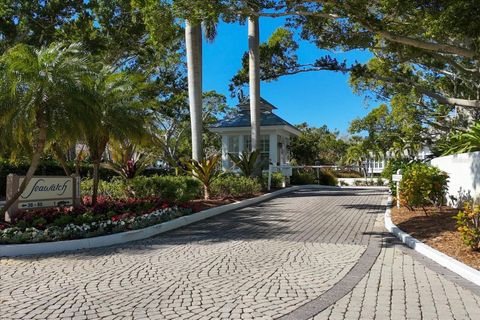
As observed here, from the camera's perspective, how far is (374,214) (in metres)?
13.0

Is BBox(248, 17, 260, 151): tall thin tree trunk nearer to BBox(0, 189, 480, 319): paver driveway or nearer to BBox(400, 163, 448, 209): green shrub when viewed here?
BBox(400, 163, 448, 209): green shrub

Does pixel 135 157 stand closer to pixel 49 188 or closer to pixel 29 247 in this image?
pixel 49 188

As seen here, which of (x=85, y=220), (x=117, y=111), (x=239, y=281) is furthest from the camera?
(x=117, y=111)

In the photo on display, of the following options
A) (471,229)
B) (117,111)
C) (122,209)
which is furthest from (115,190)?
(471,229)

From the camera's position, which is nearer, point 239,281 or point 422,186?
point 239,281

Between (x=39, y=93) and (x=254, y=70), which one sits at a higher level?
(x=254, y=70)

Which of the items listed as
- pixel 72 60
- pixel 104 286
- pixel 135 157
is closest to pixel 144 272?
pixel 104 286

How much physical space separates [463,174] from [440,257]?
199 inches

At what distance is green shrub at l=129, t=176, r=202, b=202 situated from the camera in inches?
535

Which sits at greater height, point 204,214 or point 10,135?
point 10,135

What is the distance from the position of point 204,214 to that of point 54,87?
17.5 feet

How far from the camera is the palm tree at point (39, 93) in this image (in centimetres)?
883

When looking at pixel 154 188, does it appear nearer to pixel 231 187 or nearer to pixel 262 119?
pixel 231 187

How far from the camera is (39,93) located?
29.2ft
